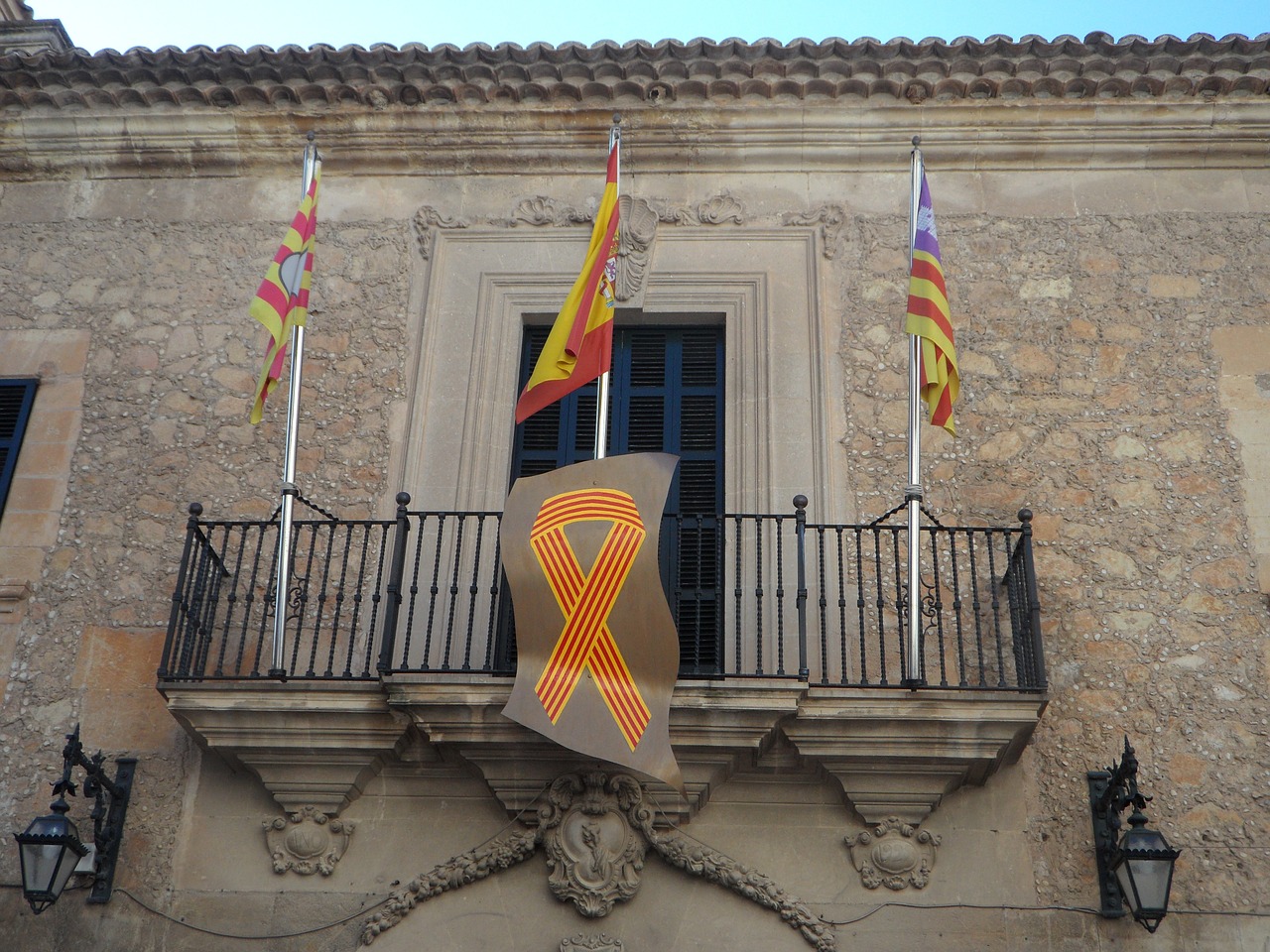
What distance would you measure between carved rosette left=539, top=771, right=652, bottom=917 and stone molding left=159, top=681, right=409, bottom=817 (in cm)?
78

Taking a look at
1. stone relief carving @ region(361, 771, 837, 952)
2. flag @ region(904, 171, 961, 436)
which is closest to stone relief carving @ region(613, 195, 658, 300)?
flag @ region(904, 171, 961, 436)

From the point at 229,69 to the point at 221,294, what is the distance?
1357 mm

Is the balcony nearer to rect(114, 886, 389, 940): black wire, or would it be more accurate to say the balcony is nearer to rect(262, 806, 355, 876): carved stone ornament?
rect(262, 806, 355, 876): carved stone ornament

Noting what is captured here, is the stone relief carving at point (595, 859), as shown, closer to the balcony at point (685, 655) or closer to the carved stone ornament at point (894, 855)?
the balcony at point (685, 655)

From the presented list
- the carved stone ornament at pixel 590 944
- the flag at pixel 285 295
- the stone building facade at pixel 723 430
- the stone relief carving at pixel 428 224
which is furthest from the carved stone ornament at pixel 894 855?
the stone relief carving at pixel 428 224

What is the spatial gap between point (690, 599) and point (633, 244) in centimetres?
212

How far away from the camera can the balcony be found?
6535 mm

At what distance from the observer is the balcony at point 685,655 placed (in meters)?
6.54

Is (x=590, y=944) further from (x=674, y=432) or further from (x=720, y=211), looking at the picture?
(x=720, y=211)

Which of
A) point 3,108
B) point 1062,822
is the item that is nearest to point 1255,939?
point 1062,822

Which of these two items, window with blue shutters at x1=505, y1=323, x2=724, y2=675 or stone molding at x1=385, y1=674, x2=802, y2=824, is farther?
window with blue shutters at x1=505, y1=323, x2=724, y2=675

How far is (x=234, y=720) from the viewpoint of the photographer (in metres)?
6.67

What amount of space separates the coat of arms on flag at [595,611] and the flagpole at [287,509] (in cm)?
111

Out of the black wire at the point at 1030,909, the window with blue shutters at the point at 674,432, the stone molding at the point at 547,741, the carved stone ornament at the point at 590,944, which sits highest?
the window with blue shutters at the point at 674,432
